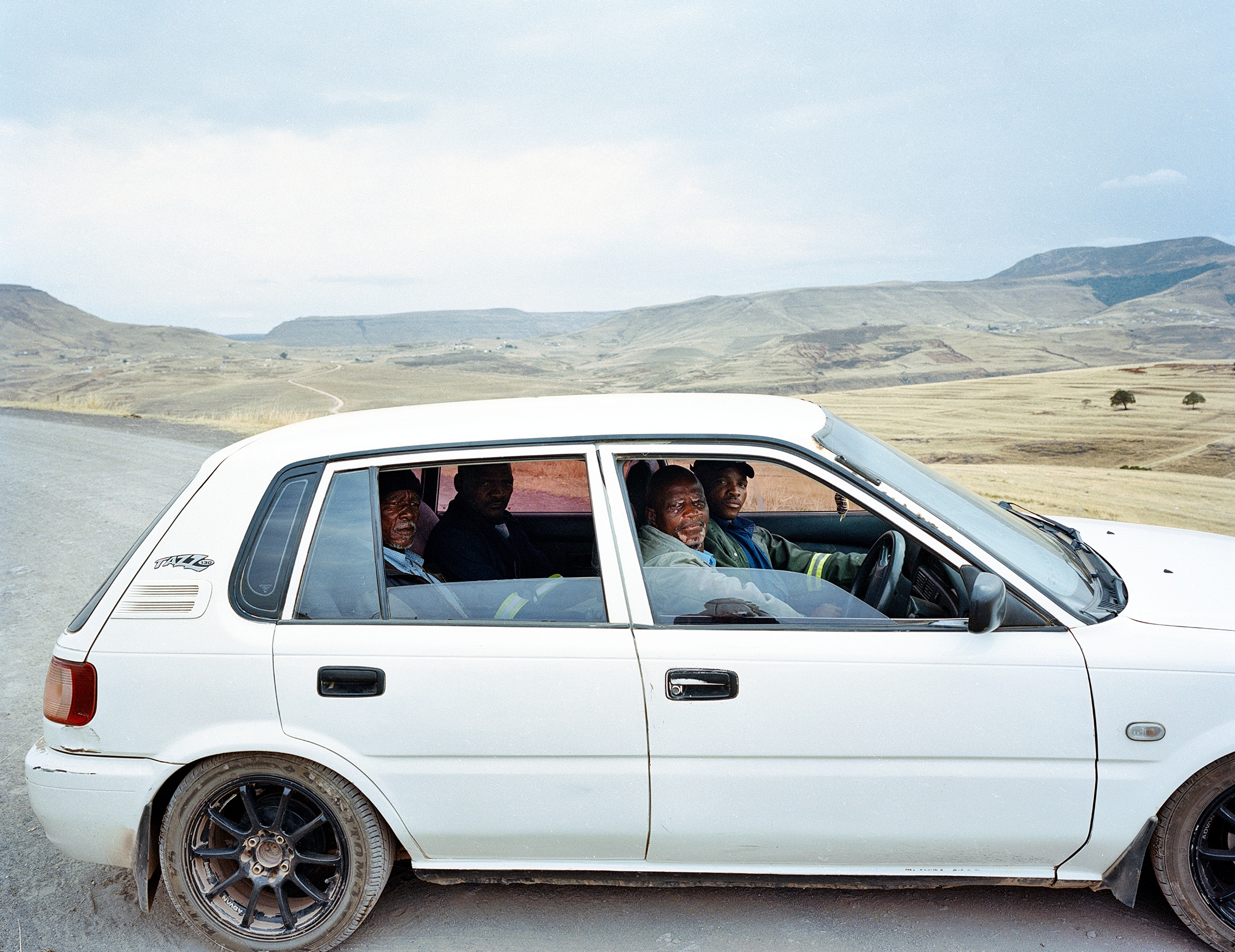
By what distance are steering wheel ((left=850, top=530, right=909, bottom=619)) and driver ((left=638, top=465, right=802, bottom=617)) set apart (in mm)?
348

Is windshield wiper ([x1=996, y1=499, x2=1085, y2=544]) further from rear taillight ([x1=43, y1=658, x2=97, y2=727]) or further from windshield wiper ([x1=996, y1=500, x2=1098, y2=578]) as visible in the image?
rear taillight ([x1=43, y1=658, x2=97, y2=727])

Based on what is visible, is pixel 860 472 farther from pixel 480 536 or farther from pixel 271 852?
pixel 271 852

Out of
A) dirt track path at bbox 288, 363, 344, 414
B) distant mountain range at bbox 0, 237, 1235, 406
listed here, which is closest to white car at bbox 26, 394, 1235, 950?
dirt track path at bbox 288, 363, 344, 414

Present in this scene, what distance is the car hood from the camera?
2707mm

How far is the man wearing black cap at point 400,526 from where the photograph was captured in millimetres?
2953

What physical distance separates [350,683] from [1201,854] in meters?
2.57

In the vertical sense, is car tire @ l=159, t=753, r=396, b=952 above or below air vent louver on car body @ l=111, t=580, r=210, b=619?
below

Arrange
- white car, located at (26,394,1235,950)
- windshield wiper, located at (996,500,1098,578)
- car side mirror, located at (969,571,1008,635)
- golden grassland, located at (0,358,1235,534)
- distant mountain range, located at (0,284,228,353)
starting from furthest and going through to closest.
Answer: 1. distant mountain range, located at (0,284,228,353)
2. golden grassland, located at (0,358,1235,534)
3. windshield wiper, located at (996,500,1098,578)
4. white car, located at (26,394,1235,950)
5. car side mirror, located at (969,571,1008,635)

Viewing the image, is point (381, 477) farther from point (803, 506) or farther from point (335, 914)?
point (803, 506)

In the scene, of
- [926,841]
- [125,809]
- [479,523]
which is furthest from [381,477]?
[926,841]

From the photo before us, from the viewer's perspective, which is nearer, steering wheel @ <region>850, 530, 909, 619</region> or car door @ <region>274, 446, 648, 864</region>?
car door @ <region>274, 446, 648, 864</region>

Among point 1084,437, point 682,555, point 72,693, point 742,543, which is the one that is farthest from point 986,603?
point 1084,437

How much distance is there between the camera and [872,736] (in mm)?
2588

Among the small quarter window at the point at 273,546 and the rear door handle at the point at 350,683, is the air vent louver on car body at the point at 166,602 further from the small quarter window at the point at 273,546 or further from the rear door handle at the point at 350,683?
the rear door handle at the point at 350,683
